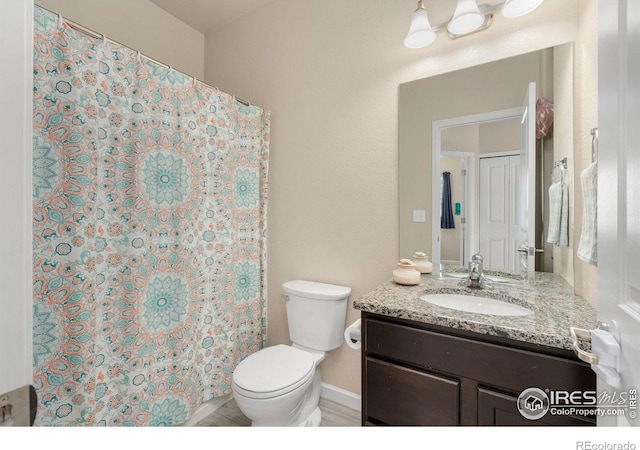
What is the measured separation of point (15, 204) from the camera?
436mm

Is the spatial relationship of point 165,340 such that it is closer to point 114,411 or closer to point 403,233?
point 114,411

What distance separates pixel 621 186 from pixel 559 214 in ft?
2.84

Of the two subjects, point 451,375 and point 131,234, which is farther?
point 131,234

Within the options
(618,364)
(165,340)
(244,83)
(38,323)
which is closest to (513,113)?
(618,364)

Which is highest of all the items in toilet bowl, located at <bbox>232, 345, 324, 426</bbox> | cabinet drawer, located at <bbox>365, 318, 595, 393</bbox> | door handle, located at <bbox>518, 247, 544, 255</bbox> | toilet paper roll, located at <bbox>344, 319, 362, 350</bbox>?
door handle, located at <bbox>518, 247, 544, 255</bbox>

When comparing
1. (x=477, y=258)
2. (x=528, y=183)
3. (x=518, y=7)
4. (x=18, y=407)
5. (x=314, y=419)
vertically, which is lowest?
(x=314, y=419)

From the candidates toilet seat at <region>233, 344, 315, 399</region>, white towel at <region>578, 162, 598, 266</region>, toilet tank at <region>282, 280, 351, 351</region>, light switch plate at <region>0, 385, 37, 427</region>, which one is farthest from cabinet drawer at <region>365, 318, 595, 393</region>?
light switch plate at <region>0, 385, 37, 427</region>

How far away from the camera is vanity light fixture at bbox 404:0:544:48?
120 cm

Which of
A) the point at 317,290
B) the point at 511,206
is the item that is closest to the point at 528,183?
the point at 511,206

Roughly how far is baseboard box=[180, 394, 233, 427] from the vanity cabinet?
3.55ft

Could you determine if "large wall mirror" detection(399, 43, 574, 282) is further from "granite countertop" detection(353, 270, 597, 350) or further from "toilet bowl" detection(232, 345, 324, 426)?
"toilet bowl" detection(232, 345, 324, 426)

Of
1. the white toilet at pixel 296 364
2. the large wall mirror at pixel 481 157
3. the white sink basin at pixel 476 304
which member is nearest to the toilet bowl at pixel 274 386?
the white toilet at pixel 296 364

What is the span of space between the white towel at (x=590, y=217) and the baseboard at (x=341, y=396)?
1441 mm

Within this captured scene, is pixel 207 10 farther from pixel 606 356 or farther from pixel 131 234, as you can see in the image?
pixel 606 356
